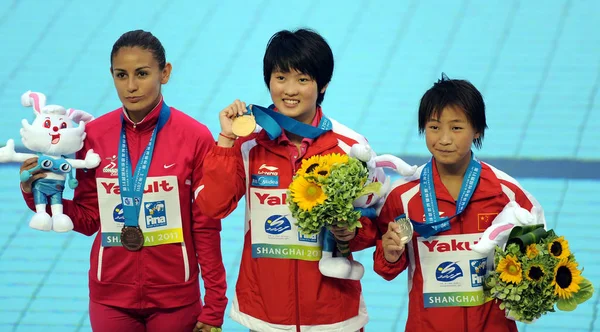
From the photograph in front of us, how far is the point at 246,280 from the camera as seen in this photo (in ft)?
12.8

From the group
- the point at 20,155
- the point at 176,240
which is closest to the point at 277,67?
the point at 176,240

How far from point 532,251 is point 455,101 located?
0.60 meters

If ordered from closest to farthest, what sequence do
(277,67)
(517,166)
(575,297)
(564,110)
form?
(575,297) < (277,67) < (517,166) < (564,110)

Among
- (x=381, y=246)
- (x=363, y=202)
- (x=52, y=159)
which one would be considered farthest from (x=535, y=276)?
(x=52, y=159)

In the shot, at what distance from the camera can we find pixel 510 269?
359cm

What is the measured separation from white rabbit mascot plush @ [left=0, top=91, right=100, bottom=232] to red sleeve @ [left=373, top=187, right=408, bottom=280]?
109cm

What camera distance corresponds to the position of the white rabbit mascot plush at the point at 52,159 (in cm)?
393

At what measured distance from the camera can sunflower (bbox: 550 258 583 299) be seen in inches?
140

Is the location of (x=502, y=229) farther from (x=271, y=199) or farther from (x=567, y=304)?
(x=271, y=199)

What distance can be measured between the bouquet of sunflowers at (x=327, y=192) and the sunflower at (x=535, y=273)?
577 mm

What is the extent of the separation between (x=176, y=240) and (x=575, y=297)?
1.46m

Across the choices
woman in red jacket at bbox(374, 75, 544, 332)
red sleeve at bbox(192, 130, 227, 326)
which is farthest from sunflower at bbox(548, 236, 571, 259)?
red sleeve at bbox(192, 130, 227, 326)

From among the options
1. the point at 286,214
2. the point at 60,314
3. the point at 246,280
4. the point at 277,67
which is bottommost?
the point at 60,314

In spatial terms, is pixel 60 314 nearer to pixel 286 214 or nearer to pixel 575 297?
pixel 286 214
